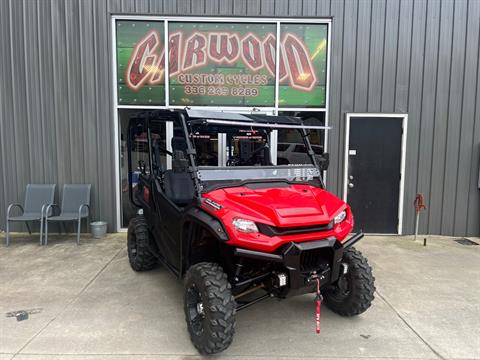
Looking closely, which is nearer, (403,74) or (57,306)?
(57,306)

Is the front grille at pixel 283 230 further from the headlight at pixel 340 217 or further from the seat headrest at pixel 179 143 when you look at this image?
the seat headrest at pixel 179 143

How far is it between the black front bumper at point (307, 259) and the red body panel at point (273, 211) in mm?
55

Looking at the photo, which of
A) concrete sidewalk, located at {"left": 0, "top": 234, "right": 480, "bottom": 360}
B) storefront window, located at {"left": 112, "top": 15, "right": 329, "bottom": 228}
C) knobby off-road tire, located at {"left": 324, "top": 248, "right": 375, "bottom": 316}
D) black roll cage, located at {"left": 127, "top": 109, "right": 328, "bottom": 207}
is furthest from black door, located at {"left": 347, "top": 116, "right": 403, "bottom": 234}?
knobby off-road tire, located at {"left": 324, "top": 248, "right": 375, "bottom": 316}

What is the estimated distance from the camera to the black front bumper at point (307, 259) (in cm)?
274

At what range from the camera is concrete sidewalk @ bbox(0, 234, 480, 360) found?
9.77 ft

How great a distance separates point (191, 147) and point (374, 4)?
495 centimetres

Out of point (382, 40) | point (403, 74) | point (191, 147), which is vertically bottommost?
point (191, 147)

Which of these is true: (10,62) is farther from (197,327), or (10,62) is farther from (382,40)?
(382,40)

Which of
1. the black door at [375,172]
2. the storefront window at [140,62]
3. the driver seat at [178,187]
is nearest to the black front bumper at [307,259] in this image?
the driver seat at [178,187]

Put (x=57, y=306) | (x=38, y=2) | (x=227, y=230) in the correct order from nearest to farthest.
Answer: (x=227, y=230)
(x=57, y=306)
(x=38, y=2)

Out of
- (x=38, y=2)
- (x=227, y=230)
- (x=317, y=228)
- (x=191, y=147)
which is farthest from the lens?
(x=38, y=2)

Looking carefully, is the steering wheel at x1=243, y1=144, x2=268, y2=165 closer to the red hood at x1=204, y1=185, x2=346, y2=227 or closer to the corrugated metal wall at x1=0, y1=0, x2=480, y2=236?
the red hood at x1=204, y1=185, x2=346, y2=227

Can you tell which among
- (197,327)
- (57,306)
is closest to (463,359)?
(197,327)

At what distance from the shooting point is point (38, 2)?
631 centimetres
